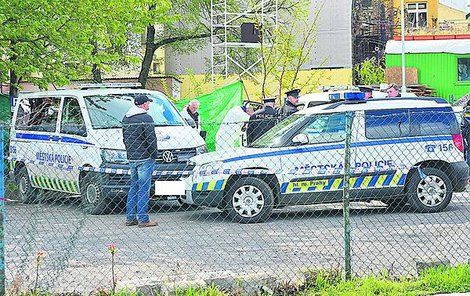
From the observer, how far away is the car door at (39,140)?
14.4 m

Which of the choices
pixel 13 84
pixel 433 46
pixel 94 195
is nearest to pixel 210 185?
pixel 94 195

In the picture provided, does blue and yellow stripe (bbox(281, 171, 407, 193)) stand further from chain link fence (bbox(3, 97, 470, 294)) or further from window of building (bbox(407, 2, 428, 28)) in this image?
window of building (bbox(407, 2, 428, 28))

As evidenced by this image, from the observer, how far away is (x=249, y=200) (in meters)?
11.9

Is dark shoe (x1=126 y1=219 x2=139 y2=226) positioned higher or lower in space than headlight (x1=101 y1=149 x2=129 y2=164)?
lower

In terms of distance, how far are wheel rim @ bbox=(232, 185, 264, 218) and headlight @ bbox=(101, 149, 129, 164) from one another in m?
2.12

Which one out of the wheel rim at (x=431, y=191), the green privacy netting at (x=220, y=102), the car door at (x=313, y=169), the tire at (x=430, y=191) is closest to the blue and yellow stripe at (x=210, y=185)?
the car door at (x=313, y=169)

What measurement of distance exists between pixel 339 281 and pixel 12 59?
37.8 feet

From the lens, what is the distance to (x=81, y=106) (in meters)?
14.1

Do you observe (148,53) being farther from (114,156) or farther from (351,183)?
(351,183)

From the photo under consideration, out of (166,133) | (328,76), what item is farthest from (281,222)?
(328,76)

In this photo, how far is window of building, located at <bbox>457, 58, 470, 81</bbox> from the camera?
31.8m

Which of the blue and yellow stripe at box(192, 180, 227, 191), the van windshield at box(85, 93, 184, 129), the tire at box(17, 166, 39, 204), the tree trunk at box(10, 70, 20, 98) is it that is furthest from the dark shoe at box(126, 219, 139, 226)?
the tree trunk at box(10, 70, 20, 98)

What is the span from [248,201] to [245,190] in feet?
0.52

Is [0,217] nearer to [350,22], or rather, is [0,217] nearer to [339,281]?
[339,281]
